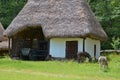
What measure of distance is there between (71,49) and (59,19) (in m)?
2.64

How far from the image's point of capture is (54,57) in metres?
32.9

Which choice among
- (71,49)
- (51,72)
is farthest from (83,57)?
(51,72)

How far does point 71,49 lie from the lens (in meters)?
32.6

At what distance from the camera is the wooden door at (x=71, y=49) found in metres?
32.4

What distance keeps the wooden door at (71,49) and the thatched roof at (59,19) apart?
125cm

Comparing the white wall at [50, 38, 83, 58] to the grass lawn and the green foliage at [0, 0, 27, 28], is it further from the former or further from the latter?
the green foliage at [0, 0, 27, 28]

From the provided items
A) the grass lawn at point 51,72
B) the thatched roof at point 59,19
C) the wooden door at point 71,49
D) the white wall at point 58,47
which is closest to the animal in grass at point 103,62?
the grass lawn at point 51,72

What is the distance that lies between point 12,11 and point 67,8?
64.2ft

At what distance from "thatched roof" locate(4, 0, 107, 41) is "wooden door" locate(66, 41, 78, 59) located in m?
1.25

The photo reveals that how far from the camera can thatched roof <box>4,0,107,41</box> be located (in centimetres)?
3164

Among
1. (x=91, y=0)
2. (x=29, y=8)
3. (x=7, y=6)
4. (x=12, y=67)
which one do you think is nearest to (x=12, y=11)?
(x=7, y=6)

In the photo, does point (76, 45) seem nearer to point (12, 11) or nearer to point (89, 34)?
point (89, 34)

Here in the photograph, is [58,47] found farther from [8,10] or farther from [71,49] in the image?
[8,10]

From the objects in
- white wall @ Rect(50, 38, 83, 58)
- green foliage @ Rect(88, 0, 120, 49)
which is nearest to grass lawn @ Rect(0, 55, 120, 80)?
white wall @ Rect(50, 38, 83, 58)
